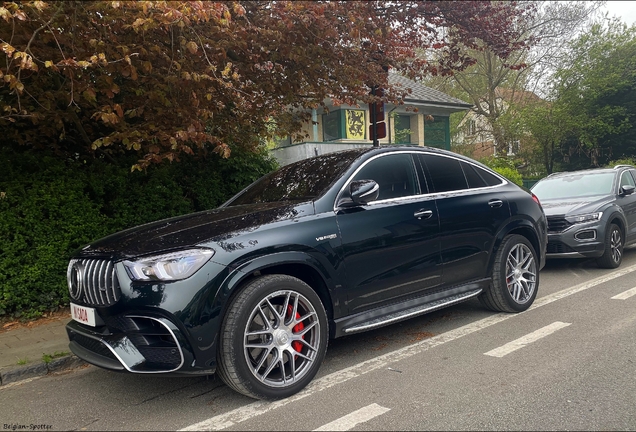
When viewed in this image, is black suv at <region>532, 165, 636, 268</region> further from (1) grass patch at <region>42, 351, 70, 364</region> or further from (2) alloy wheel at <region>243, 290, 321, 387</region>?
(1) grass patch at <region>42, 351, 70, 364</region>

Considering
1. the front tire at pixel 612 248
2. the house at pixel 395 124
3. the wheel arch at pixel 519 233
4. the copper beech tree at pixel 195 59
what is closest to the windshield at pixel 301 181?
the copper beech tree at pixel 195 59

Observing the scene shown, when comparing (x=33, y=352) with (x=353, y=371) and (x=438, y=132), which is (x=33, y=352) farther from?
(x=438, y=132)

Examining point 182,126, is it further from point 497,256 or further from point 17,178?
point 497,256

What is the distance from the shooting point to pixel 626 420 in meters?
2.89

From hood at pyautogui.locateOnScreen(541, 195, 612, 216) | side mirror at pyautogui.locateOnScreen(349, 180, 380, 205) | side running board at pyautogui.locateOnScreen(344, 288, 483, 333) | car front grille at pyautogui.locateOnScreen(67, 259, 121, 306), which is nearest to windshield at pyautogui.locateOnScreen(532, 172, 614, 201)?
hood at pyautogui.locateOnScreen(541, 195, 612, 216)

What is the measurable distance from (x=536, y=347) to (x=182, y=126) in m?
4.22

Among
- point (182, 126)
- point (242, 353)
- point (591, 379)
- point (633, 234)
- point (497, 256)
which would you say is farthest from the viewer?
point (633, 234)

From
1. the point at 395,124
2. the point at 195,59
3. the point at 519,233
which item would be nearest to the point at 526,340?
the point at 519,233

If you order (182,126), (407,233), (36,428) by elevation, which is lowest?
(36,428)

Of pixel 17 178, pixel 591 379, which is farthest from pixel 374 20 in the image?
pixel 17 178

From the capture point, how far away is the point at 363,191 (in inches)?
150

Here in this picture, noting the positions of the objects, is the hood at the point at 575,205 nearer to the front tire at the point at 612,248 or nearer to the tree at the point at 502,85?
the front tire at the point at 612,248

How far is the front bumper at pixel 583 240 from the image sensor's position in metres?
7.24

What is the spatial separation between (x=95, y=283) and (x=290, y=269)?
1345 mm
